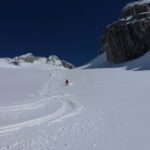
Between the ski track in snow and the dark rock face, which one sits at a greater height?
the dark rock face

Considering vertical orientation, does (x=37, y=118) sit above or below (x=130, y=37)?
below

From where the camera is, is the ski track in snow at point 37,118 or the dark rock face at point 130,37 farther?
the dark rock face at point 130,37

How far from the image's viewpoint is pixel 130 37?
91875 millimetres

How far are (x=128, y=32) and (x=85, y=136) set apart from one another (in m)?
84.6

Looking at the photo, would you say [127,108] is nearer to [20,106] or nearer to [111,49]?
[20,106]

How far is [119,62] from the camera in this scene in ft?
311

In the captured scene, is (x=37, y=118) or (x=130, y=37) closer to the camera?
(x=37, y=118)

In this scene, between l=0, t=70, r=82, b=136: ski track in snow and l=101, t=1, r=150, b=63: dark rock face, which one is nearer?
l=0, t=70, r=82, b=136: ski track in snow

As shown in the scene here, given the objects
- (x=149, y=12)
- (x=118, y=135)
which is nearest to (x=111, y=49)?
(x=149, y=12)

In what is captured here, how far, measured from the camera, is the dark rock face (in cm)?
8862

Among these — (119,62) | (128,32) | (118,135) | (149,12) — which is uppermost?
(149,12)

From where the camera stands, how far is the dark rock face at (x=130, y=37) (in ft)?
291

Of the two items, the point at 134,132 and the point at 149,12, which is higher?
the point at 149,12

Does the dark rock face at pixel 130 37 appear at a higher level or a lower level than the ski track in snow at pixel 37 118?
higher
